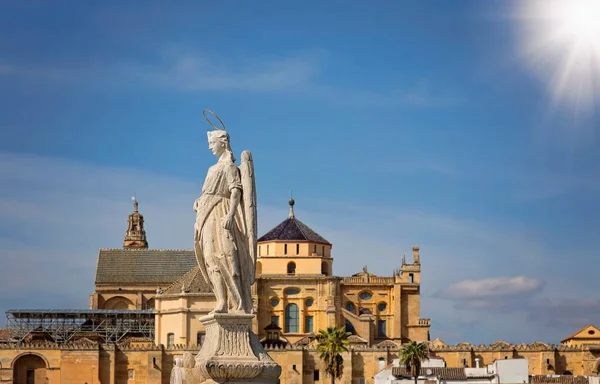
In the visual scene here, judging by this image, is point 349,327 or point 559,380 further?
point 349,327

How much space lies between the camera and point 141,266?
386 feet

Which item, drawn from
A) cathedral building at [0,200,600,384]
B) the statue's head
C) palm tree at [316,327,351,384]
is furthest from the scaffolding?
the statue's head

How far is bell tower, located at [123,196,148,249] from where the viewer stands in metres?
136

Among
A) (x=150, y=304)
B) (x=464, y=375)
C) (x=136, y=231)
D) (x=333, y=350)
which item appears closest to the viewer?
(x=464, y=375)

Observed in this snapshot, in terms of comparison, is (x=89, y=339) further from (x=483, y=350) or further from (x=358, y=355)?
(x=483, y=350)

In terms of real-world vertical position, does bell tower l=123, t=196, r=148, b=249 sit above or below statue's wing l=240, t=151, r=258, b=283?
above

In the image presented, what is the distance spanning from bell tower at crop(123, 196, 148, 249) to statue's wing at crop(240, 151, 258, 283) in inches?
4842

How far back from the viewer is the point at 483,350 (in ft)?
315

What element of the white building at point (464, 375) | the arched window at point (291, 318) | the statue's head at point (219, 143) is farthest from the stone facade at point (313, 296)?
the statue's head at point (219, 143)

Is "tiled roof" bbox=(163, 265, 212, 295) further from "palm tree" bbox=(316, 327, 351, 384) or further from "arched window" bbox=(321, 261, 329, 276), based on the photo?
"arched window" bbox=(321, 261, 329, 276)

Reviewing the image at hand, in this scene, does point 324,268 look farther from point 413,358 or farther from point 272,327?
point 413,358

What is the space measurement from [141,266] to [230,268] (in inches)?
4119

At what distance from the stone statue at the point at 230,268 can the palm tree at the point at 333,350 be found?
7420cm

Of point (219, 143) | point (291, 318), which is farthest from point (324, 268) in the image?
point (219, 143)
